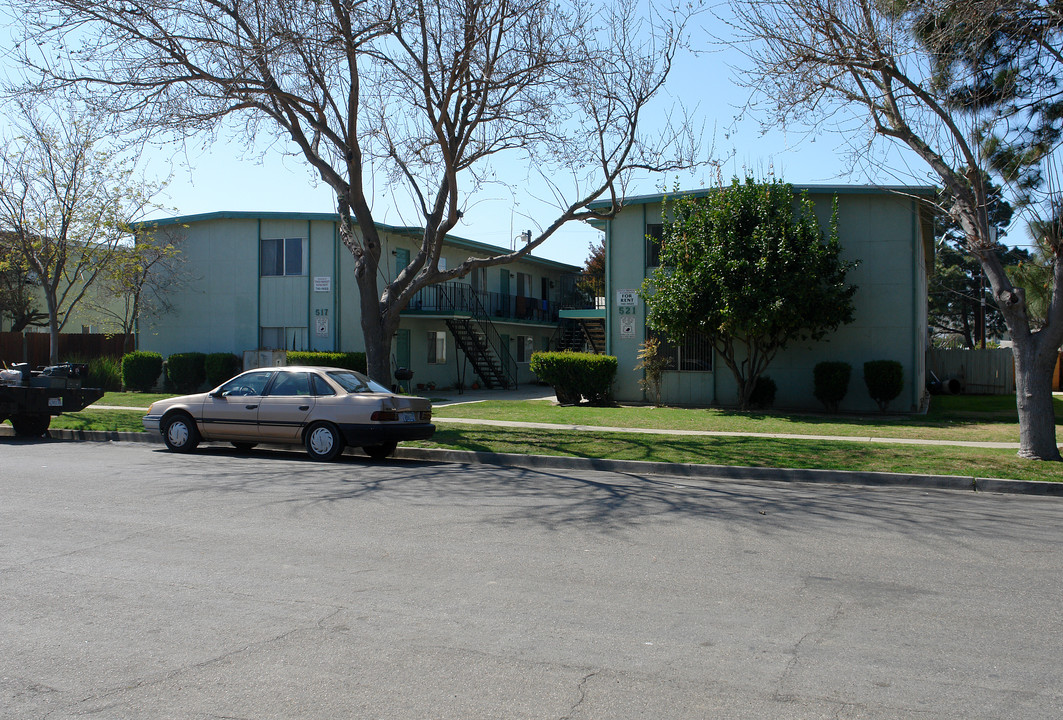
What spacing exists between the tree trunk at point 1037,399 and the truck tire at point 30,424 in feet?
55.9

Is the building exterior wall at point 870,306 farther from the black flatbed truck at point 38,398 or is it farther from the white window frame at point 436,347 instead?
the black flatbed truck at point 38,398

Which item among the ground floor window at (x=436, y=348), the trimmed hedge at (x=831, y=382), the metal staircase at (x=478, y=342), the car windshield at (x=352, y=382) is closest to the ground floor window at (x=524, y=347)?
the metal staircase at (x=478, y=342)

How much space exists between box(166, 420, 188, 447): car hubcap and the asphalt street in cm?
413

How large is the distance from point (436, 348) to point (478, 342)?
65.1 inches

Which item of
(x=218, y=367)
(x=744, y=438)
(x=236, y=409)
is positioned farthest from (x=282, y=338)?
(x=744, y=438)

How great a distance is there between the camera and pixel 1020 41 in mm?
12008

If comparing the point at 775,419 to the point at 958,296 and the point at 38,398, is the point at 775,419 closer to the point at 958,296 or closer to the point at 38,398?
the point at 38,398

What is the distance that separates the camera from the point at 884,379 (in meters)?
20.6

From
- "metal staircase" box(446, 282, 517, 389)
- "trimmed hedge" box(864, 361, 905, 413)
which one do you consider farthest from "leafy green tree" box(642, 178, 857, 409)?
"metal staircase" box(446, 282, 517, 389)

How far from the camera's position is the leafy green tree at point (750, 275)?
1950cm

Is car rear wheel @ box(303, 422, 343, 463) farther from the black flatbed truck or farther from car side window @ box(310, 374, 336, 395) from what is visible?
the black flatbed truck

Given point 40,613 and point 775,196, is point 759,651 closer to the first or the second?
point 40,613

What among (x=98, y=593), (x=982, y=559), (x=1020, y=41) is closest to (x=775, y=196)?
(x=1020, y=41)

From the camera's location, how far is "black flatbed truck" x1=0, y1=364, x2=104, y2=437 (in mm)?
15945
